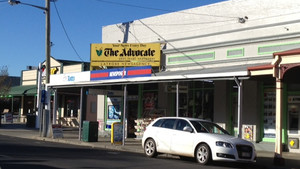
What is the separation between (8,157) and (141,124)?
9.47 m

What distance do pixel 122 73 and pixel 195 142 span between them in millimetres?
7601

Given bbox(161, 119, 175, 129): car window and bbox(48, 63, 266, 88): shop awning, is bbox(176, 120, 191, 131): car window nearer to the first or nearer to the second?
bbox(161, 119, 175, 129): car window

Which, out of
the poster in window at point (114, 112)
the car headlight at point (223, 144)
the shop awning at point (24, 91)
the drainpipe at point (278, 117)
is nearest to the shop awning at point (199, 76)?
→ the drainpipe at point (278, 117)

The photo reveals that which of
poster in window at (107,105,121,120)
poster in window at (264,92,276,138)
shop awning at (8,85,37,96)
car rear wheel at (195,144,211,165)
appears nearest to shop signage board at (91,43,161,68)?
poster in window at (107,105,121,120)

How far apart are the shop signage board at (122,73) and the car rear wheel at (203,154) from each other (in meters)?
5.99

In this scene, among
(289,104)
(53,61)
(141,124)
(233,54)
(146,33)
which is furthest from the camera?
(53,61)

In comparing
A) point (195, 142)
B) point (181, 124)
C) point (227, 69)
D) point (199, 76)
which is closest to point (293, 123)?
point (227, 69)

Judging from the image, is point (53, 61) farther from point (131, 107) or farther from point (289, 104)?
point (289, 104)

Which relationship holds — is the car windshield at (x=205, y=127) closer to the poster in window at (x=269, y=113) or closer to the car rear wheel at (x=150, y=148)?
the car rear wheel at (x=150, y=148)

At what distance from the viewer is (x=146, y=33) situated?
23.8m

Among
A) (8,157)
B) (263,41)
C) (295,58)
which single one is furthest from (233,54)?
(8,157)

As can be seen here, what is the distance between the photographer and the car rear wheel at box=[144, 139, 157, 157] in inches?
597

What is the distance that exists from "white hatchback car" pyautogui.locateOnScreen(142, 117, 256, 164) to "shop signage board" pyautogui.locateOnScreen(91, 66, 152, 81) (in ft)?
13.2

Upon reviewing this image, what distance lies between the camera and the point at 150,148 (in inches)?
603
